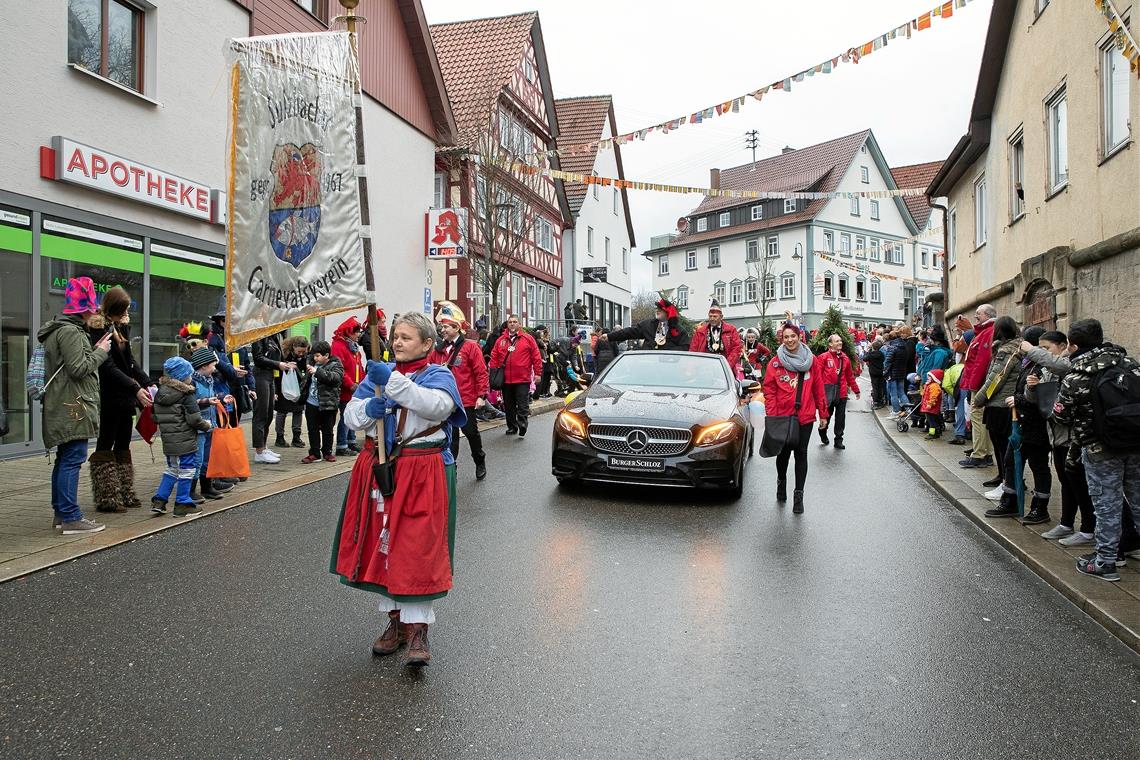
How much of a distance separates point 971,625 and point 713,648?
156 cm

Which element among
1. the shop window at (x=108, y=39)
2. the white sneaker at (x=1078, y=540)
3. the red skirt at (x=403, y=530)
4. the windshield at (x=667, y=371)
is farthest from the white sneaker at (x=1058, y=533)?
the shop window at (x=108, y=39)

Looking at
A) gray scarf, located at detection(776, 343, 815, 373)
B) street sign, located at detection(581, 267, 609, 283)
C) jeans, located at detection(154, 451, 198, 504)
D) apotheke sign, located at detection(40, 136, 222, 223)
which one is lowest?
jeans, located at detection(154, 451, 198, 504)

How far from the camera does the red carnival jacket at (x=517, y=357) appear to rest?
13.1 meters

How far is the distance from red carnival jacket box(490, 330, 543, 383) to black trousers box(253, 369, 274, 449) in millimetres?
3279

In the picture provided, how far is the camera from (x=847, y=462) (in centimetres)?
1191

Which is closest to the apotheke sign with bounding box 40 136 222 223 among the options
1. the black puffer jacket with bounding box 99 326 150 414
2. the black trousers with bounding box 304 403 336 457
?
the black trousers with bounding box 304 403 336 457

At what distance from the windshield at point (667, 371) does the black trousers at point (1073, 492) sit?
11.8 feet

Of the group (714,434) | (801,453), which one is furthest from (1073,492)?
(714,434)

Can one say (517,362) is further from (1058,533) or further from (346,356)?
(1058,533)

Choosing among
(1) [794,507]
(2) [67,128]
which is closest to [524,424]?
(1) [794,507]

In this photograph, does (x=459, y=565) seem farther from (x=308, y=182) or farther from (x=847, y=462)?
(x=847, y=462)

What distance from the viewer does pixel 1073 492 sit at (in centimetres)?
683

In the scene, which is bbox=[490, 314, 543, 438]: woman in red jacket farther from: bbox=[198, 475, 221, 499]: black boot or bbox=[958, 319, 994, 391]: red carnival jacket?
bbox=[958, 319, 994, 391]: red carnival jacket

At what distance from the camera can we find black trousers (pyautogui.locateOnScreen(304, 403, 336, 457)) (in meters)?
11.2
